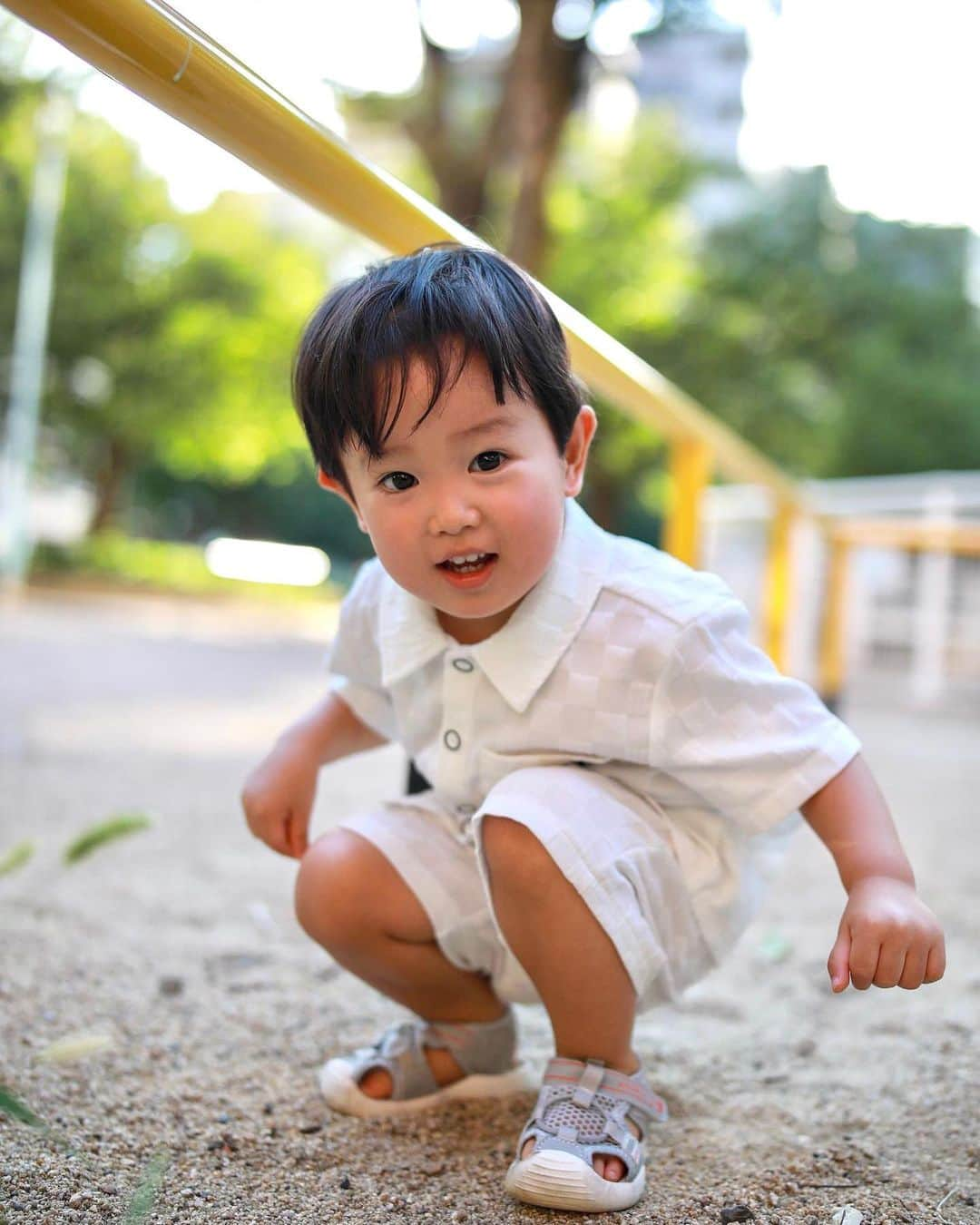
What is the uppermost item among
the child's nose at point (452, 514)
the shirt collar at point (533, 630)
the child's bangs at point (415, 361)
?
the child's bangs at point (415, 361)

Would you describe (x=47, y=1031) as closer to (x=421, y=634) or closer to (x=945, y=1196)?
(x=421, y=634)

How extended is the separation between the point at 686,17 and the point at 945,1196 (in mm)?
5880

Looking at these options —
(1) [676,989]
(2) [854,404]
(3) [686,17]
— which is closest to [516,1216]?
(1) [676,989]

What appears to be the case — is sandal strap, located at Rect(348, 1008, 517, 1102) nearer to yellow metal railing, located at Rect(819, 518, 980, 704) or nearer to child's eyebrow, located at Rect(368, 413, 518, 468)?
child's eyebrow, located at Rect(368, 413, 518, 468)

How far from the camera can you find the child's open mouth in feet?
2.99

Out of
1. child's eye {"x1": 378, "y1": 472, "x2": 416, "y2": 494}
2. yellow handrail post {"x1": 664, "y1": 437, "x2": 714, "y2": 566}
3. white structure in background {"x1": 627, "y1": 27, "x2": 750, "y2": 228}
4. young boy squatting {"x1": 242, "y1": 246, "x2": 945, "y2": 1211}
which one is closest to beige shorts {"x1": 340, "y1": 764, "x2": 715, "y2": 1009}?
young boy squatting {"x1": 242, "y1": 246, "x2": 945, "y2": 1211}

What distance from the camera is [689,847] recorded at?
1.00 m

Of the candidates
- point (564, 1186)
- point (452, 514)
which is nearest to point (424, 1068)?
point (564, 1186)

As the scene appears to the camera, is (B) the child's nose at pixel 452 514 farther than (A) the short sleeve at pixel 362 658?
No

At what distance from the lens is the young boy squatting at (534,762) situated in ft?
2.88

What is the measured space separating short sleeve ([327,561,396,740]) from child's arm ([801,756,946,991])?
0.40 metres

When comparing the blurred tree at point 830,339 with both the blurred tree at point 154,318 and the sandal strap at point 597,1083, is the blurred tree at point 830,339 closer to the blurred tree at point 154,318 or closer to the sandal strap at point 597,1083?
the blurred tree at point 154,318

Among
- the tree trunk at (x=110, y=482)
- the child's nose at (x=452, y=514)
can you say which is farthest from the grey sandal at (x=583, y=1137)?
the tree trunk at (x=110, y=482)

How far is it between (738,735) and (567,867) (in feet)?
0.53
